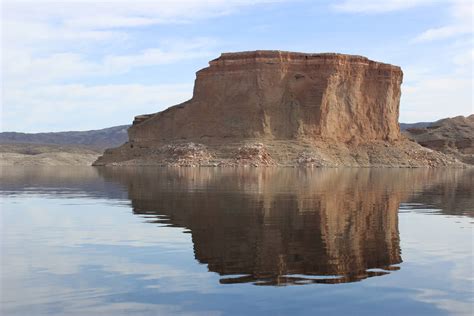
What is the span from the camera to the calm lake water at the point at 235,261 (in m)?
11.0

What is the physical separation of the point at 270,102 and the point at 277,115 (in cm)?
284

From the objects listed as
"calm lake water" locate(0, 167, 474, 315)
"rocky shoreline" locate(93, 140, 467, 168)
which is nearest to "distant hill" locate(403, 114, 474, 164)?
"rocky shoreline" locate(93, 140, 467, 168)

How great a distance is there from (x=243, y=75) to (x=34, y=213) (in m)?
94.1

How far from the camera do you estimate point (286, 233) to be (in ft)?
62.6

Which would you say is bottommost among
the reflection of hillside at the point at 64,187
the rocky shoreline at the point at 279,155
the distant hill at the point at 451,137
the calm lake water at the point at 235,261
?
the calm lake water at the point at 235,261

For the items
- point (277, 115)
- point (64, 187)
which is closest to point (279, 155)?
point (277, 115)

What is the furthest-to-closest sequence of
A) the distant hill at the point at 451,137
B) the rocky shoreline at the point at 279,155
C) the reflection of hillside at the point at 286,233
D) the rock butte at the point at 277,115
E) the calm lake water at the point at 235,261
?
the distant hill at the point at 451,137
the rock butte at the point at 277,115
the rocky shoreline at the point at 279,155
the reflection of hillside at the point at 286,233
the calm lake water at the point at 235,261

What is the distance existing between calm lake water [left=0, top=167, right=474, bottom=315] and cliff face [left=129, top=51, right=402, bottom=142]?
3436 inches

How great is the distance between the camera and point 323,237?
1845 centimetres

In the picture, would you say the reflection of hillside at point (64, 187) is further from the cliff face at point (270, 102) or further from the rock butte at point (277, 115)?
the cliff face at point (270, 102)

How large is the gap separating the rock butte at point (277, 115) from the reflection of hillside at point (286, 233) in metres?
75.9

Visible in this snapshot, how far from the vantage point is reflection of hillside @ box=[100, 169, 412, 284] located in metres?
13.8

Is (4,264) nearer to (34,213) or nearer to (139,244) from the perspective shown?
(139,244)

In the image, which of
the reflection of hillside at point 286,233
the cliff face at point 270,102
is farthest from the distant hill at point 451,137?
the reflection of hillside at point 286,233
